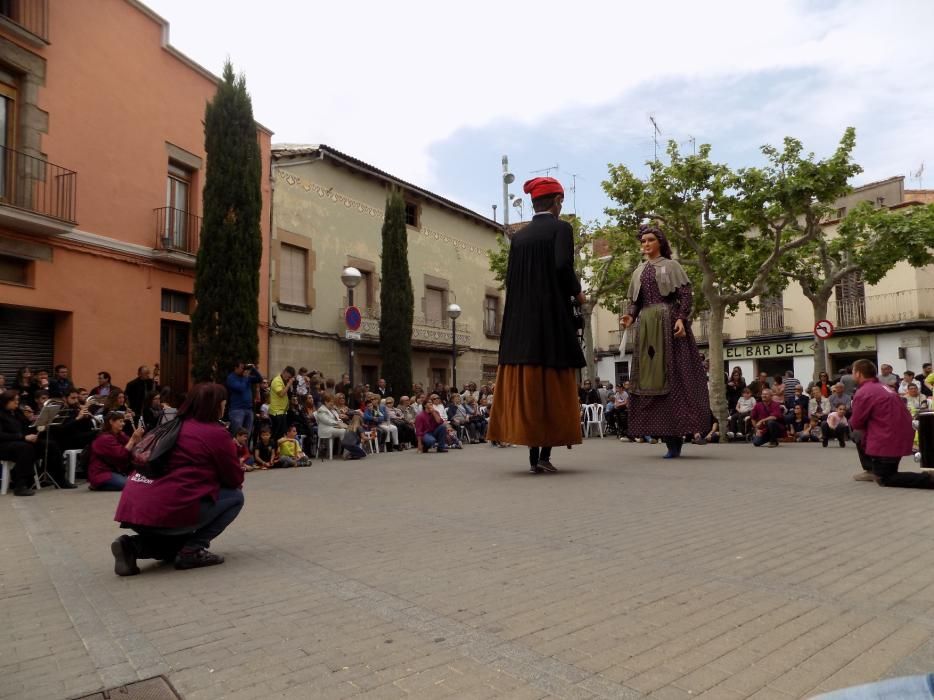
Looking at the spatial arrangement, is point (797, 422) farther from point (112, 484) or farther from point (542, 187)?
point (112, 484)

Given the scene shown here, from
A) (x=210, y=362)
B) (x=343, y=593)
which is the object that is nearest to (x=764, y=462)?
(x=343, y=593)

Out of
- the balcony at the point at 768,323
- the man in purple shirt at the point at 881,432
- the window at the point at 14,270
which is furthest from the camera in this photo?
the balcony at the point at 768,323

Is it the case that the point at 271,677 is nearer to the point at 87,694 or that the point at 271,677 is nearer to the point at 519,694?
the point at 87,694

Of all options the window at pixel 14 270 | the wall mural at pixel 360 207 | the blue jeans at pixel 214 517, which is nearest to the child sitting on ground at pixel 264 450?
the window at pixel 14 270

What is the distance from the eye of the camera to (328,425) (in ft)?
43.9

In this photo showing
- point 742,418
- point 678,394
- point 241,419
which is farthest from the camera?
point 742,418

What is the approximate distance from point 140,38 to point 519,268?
1210cm

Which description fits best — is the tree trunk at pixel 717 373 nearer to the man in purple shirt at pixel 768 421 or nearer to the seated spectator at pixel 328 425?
the man in purple shirt at pixel 768 421

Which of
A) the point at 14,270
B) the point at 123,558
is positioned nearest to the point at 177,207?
the point at 14,270

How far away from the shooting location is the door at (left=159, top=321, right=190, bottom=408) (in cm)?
1606

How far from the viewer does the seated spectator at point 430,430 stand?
1391 cm

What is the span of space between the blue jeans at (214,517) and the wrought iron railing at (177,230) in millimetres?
12385

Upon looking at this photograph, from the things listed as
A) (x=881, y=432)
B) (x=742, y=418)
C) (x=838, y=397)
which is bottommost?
(x=742, y=418)

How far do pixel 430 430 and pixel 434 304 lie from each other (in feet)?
42.1
